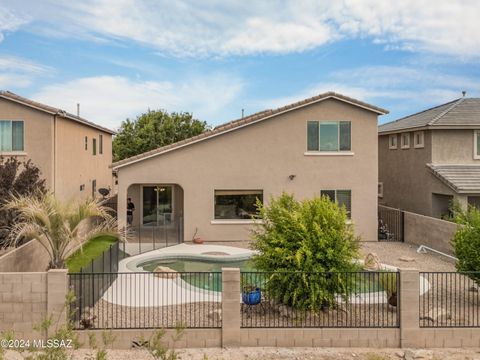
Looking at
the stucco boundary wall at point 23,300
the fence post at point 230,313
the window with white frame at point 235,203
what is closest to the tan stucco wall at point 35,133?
the window with white frame at point 235,203

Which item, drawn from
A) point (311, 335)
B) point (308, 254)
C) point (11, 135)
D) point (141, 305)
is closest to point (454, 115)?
point (308, 254)

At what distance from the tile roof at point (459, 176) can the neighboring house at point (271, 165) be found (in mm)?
3579

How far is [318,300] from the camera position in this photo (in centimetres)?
1237

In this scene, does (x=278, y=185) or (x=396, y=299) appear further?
(x=278, y=185)

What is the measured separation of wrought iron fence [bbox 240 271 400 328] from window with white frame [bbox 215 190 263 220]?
11.6 metres

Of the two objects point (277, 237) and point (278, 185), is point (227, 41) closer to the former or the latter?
point (278, 185)

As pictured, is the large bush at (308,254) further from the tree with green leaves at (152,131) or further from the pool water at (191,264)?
the tree with green leaves at (152,131)

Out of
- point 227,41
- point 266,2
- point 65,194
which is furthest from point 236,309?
point 227,41

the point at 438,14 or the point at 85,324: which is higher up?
the point at 438,14

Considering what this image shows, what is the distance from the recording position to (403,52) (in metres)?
30.7

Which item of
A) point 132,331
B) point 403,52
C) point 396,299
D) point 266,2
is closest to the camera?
point 132,331

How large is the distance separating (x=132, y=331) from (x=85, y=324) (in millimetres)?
1203

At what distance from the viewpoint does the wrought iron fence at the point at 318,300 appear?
12.1m

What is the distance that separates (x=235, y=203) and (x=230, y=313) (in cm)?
1362
